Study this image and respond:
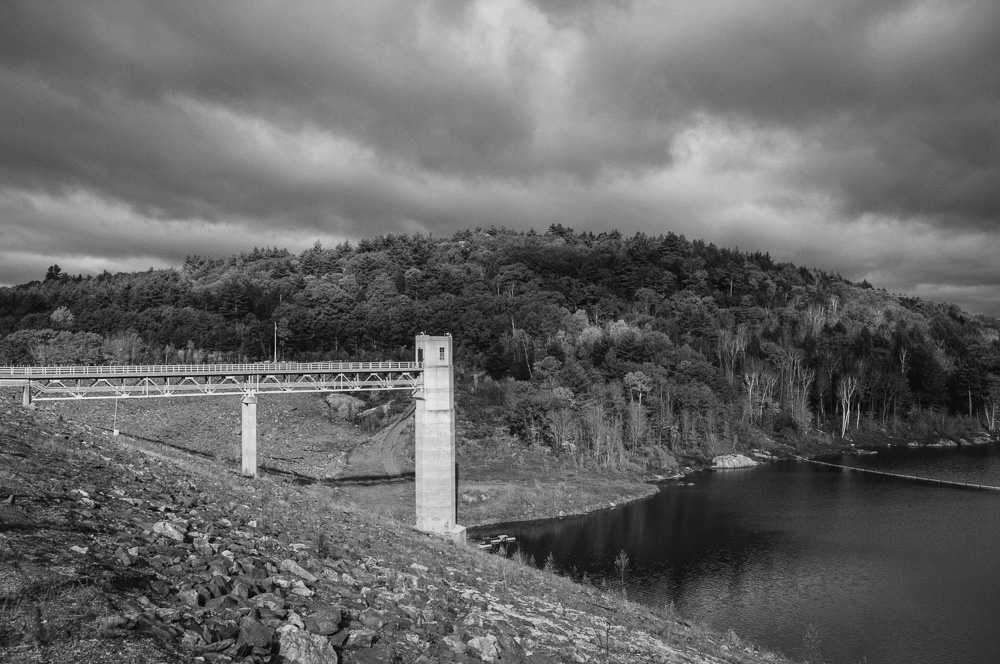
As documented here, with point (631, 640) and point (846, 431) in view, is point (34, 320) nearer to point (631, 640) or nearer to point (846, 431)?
point (631, 640)

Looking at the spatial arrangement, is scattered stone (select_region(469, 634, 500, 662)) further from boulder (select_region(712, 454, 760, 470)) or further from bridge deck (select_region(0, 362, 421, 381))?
boulder (select_region(712, 454, 760, 470))

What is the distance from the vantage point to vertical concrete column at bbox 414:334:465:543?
163 feet

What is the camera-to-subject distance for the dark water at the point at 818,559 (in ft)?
113

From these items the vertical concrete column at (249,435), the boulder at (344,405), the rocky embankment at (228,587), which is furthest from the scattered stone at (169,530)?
the boulder at (344,405)

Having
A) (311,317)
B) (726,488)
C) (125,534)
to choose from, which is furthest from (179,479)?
(311,317)

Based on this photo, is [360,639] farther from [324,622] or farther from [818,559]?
[818,559]

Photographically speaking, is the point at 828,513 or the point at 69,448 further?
the point at 828,513

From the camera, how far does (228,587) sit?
12633 millimetres

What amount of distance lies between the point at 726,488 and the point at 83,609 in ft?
247

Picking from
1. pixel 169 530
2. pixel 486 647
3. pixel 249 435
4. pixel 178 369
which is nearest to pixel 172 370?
pixel 178 369

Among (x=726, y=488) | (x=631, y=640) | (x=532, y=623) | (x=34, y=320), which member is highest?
(x=34, y=320)

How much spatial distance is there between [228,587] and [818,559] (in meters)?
47.6

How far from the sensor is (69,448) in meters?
22.8

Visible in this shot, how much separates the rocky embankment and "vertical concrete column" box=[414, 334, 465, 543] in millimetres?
22552
